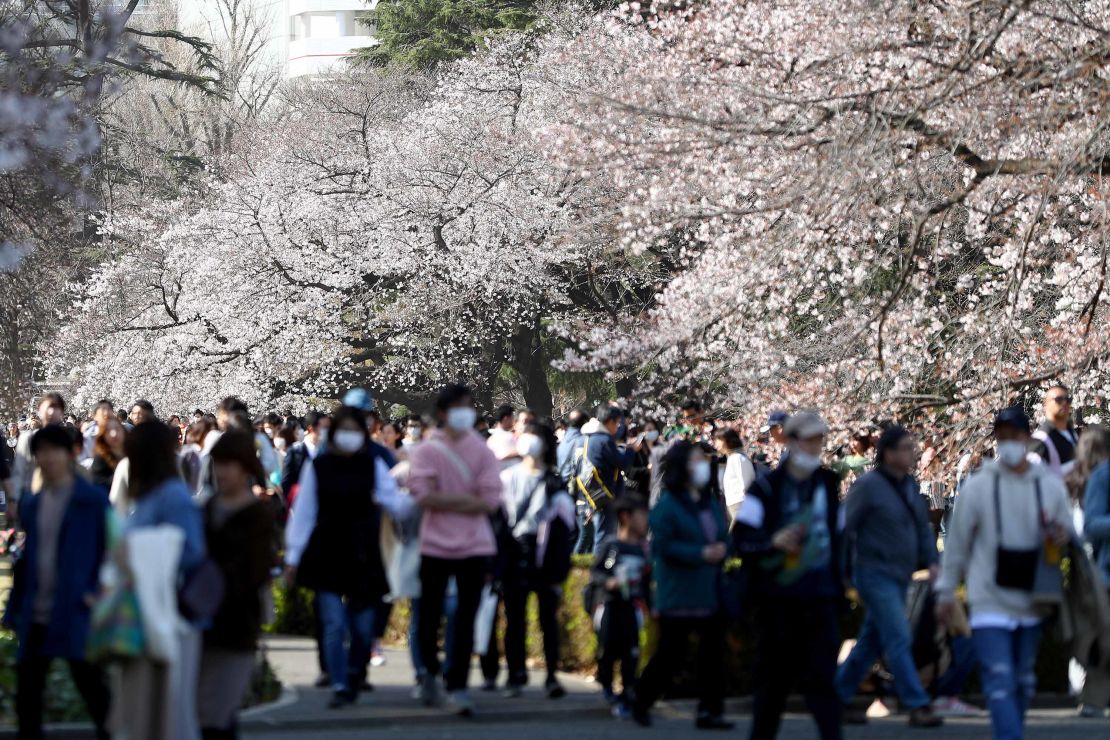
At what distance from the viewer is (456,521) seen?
29.5 feet

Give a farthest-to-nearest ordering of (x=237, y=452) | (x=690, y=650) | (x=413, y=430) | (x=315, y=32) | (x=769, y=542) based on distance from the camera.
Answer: (x=315, y=32), (x=413, y=430), (x=690, y=650), (x=769, y=542), (x=237, y=452)

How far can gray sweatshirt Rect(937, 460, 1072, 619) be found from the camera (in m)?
7.55

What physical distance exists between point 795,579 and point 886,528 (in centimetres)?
142

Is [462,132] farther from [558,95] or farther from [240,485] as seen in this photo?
[240,485]

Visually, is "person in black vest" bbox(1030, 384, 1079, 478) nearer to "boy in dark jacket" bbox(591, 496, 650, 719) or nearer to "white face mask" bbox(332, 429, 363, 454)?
"boy in dark jacket" bbox(591, 496, 650, 719)

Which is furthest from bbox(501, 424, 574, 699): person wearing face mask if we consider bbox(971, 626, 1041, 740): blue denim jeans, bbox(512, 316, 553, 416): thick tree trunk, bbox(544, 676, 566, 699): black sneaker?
bbox(512, 316, 553, 416): thick tree trunk

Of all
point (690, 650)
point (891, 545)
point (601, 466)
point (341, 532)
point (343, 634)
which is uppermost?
point (601, 466)

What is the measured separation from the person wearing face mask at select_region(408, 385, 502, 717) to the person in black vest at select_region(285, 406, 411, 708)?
221 millimetres

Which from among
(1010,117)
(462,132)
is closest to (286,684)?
(1010,117)

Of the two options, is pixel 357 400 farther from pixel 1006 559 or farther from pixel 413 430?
pixel 413 430

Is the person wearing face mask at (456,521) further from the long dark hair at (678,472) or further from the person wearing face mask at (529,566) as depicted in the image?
the long dark hair at (678,472)

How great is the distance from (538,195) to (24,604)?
24240 millimetres

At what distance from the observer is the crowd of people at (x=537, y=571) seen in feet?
20.7

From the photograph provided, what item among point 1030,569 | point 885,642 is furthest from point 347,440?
point 1030,569
